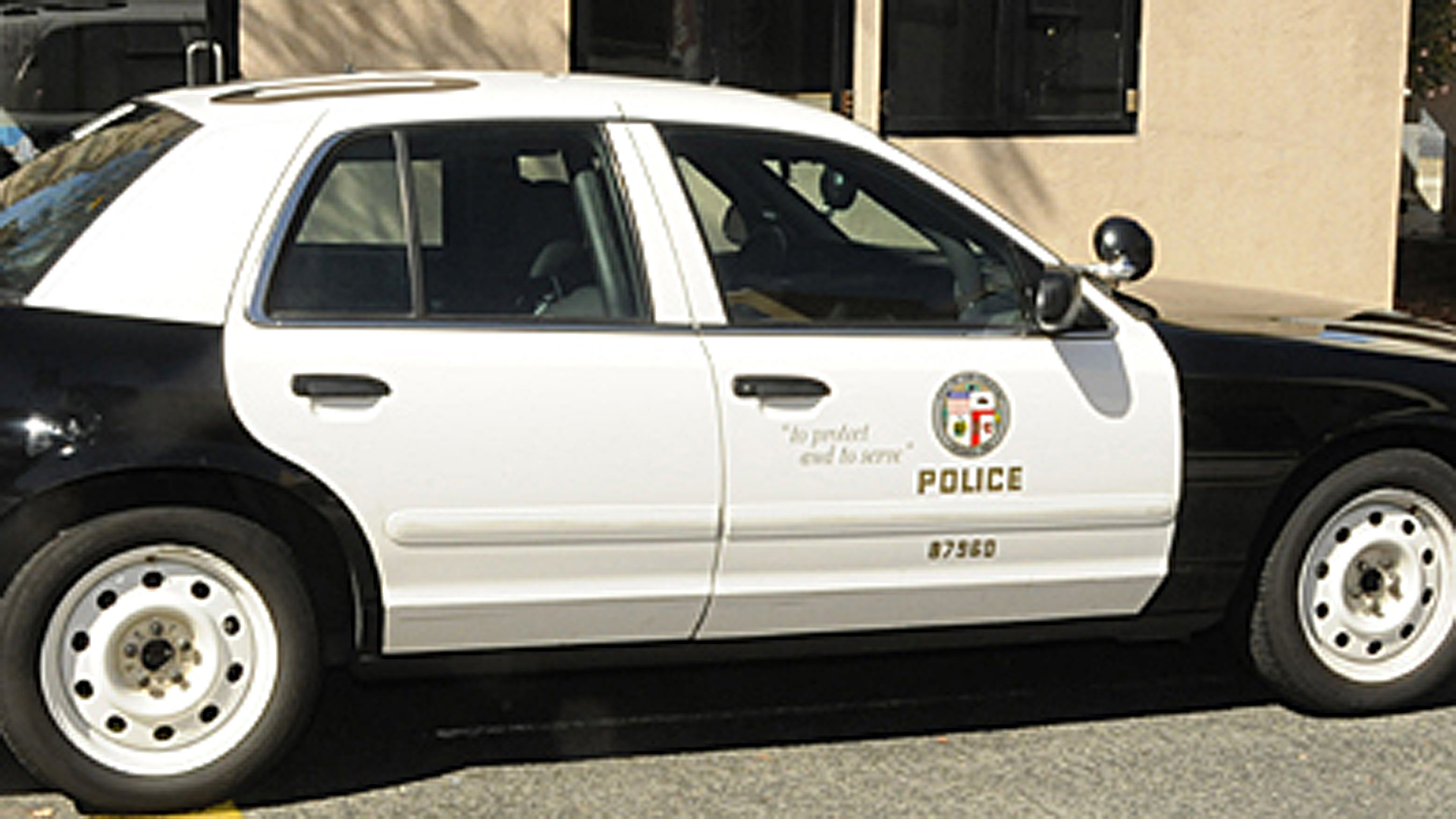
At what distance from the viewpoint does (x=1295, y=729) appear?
5.79 meters

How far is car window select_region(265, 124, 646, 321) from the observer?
16.2ft

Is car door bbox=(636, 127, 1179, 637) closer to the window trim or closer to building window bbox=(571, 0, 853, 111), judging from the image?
the window trim

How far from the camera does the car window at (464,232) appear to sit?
195 inches

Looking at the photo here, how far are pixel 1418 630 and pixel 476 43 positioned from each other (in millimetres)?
6022

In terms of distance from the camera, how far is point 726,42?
36.7 ft

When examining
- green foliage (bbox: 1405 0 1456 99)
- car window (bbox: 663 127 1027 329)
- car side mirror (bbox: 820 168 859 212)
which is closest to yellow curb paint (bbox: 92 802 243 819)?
car window (bbox: 663 127 1027 329)

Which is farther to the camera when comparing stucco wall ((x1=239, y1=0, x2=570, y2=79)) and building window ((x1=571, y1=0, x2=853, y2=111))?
building window ((x1=571, y1=0, x2=853, y2=111))

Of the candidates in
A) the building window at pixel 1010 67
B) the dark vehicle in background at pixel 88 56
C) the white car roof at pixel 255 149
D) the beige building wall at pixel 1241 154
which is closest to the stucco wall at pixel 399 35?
the dark vehicle in background at pixel 88 56

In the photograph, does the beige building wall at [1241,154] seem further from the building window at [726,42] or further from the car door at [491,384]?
the car door at [491,384]

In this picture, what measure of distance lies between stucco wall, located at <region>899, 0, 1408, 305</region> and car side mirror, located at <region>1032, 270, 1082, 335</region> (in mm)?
6221

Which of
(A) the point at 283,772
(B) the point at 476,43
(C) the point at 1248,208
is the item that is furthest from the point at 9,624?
(C) the point at 1248,208

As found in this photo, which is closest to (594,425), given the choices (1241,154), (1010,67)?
(1010,67)

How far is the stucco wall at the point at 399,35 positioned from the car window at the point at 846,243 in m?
5.23

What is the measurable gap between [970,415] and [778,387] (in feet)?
1.55
